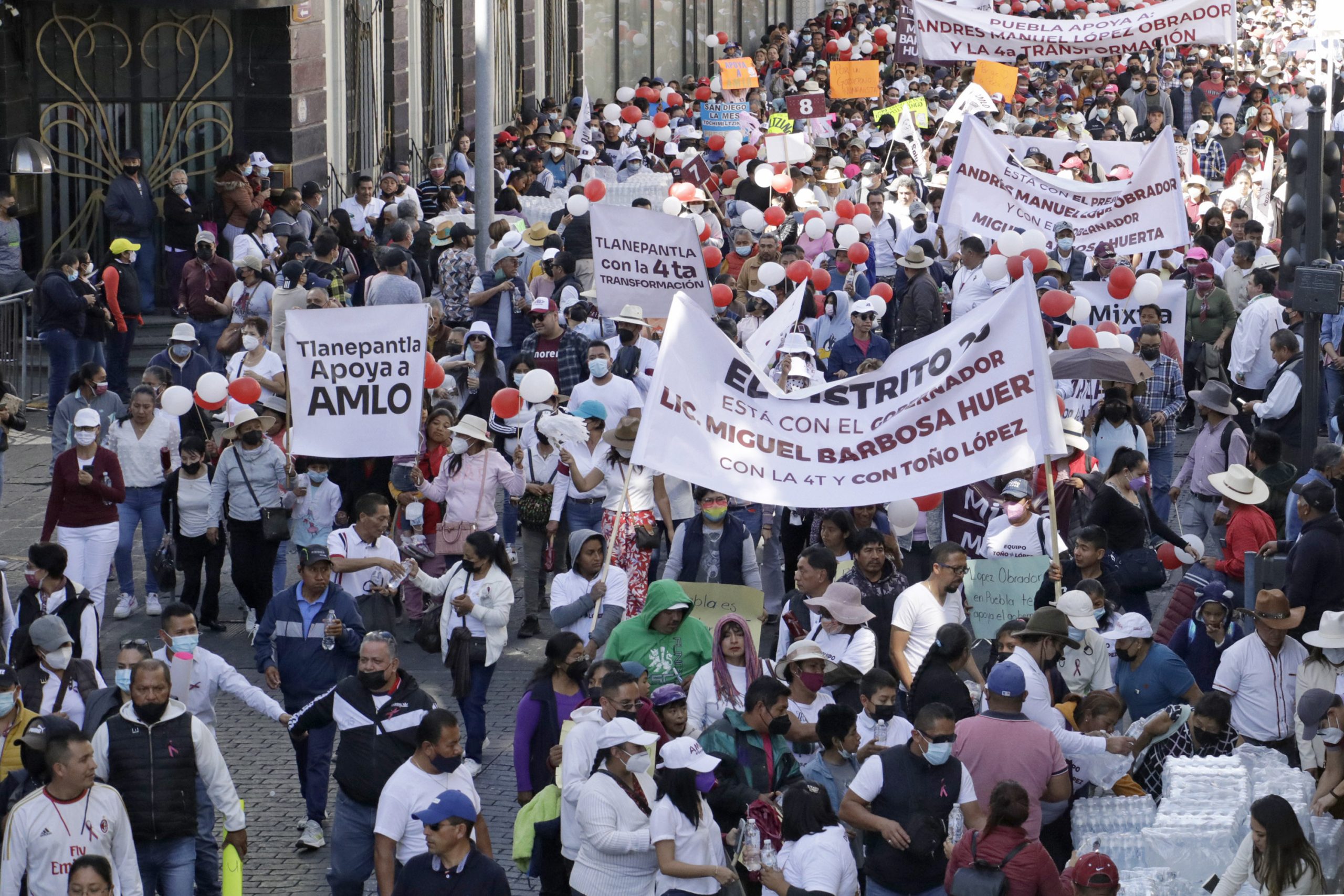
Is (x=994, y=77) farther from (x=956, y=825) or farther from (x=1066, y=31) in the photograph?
(x=956, y=825)

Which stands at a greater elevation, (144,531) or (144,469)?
(144,469)

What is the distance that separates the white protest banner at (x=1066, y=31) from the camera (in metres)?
25.1

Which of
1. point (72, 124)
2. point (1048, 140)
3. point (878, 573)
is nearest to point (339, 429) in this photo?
point (878, 573)

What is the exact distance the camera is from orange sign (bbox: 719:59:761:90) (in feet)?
99.7

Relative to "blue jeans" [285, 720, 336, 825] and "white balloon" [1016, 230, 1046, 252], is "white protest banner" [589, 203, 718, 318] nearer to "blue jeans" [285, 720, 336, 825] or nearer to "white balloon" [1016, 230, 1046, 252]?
"white balloon" [1016, 230, 1046, 252]

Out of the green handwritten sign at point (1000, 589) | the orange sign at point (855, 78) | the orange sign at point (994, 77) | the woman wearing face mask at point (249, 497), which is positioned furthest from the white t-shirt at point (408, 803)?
the orange sign at point (855, 78)

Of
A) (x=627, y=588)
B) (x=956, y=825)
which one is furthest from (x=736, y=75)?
(x=956, y=825)

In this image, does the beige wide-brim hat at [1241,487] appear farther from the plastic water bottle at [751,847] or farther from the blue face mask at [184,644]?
the blue face mask at [184,644]

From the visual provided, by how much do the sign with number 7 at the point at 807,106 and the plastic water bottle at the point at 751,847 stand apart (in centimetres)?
2084

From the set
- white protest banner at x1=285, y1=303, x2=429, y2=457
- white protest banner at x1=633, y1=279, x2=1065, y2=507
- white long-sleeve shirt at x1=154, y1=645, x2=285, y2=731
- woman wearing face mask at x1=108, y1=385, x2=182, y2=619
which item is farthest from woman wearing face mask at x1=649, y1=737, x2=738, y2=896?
woman wearing face mask at x1=108, y1=385, x2=182, y2=619

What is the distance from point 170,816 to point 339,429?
4.77 meters

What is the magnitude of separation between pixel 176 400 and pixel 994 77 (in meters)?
17.7

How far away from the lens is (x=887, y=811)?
789cm

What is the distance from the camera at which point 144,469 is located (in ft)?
42.3
